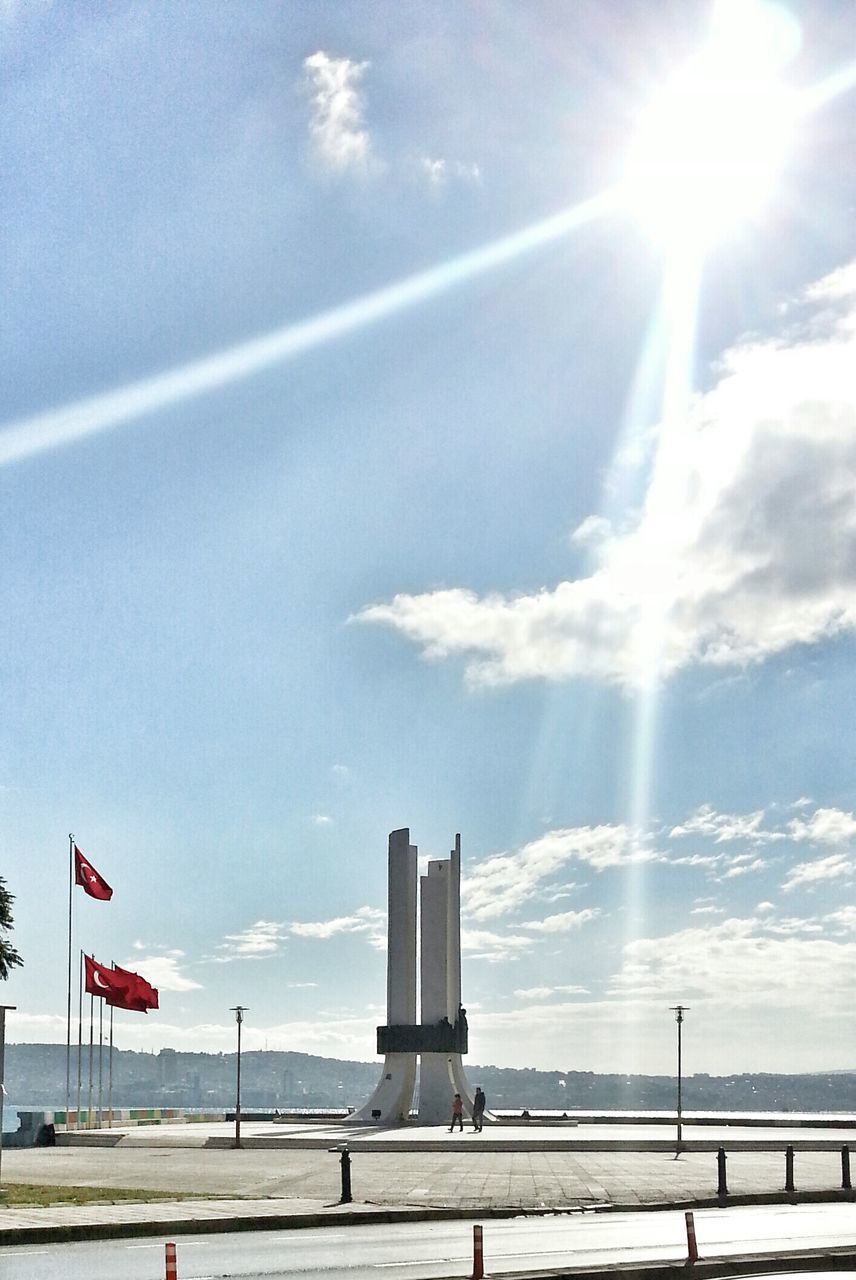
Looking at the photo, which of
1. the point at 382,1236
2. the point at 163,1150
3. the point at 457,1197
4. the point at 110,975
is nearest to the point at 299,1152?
the point at 163,1150

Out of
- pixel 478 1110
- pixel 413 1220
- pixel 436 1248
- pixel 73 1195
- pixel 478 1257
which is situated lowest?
pixel 478 1110

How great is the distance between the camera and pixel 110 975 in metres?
56.8

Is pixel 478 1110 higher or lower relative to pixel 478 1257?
lower

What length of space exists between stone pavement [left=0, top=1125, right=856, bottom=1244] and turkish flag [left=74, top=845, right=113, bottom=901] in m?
9.41

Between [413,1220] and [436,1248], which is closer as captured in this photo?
[436,1248]

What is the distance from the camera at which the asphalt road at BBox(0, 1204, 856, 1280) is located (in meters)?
17.1

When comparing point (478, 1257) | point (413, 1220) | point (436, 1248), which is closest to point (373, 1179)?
point (413, 1220)

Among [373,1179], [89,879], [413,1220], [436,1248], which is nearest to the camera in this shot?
[436,1248]

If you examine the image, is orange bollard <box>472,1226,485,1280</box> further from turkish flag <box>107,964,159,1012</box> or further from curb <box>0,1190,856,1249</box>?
turkish flag <box>107,964,159,1012</box>

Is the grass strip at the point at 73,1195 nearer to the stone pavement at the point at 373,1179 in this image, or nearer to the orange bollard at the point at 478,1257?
the stone pavement at the point at 373,1179

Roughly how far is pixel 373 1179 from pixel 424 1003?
32776mm

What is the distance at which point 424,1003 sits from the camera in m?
65.0

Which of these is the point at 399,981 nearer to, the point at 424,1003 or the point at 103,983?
the point at 424,1003

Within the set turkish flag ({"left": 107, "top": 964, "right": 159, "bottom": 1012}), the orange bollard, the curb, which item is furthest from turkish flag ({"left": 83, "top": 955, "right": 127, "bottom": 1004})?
the orange bollard
